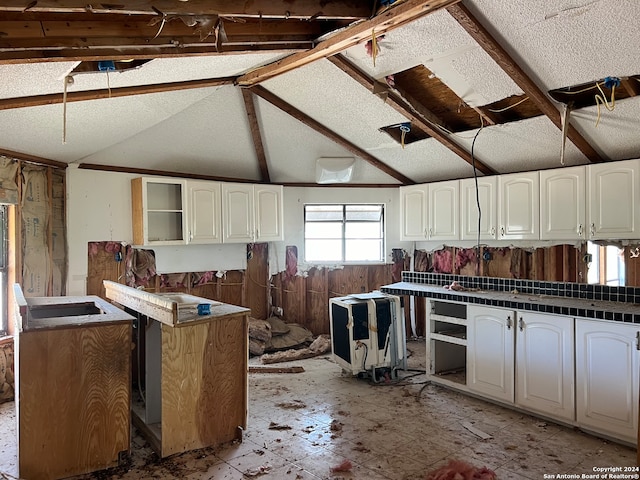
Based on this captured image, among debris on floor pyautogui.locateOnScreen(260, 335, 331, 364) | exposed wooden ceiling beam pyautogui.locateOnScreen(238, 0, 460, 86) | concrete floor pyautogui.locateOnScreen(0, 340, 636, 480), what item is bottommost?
concrete floor pyautogui.locateOnScreen(0, 340, 636, 480)

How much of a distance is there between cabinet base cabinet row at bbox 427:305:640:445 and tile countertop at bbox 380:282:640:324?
6 cm

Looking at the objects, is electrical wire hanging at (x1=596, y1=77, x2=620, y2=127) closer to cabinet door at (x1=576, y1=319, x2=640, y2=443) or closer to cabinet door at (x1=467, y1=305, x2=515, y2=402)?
cabinet door at (x1=576, y1=319, x2=640, y2=443)

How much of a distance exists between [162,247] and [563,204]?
428cm

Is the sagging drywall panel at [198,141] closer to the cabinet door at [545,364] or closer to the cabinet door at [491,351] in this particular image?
the cabinet door at [491,351]

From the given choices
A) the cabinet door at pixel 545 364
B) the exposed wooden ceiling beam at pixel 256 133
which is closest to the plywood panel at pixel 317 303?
the exposed wooden ceiling beam at pixel 256 133

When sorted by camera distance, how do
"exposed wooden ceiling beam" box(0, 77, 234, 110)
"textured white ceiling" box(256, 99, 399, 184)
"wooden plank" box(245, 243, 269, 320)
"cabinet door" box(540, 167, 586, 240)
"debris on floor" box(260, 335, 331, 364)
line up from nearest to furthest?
"exposed wooden ceiling beam" box(0, 77, 234, 110) → "cabinet door" box(540, 167, 586, 240) → "textured white ceiling" box(256, 99, 399, 184) → "debris on floor" box(260, 335, 331, 364) → "wooden plank" box(245, 243, 269, 320)

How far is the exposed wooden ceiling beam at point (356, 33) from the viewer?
2.75m

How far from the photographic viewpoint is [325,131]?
520 cm

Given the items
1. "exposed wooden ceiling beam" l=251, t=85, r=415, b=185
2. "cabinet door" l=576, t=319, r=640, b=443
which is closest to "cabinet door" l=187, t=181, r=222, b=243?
"exposed wooden ceiling beam" l=251, t=85, r=415, b=185

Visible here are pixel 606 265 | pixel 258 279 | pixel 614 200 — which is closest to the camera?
pixel 614 200

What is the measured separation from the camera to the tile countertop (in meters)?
3.30

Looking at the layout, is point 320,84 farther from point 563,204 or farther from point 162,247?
point 162,247

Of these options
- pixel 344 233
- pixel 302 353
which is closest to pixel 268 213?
pixel 344 233

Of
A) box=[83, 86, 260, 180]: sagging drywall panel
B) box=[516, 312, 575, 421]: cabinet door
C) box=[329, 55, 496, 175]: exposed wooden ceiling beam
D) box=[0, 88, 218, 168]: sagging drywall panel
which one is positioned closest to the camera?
box=[0, 88, 218, 168]: sagging drywall panel
